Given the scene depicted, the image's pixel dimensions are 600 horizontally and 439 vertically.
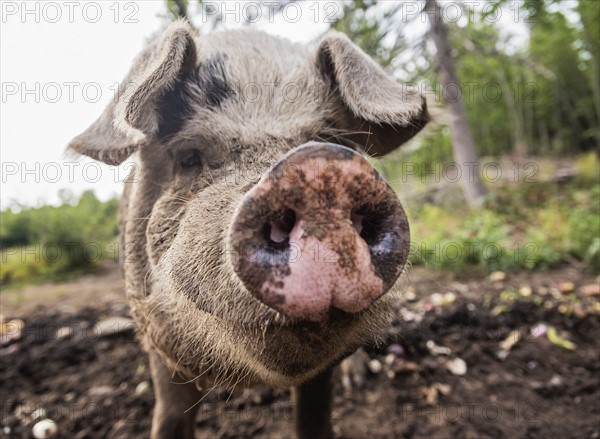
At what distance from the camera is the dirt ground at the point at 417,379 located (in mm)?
2971

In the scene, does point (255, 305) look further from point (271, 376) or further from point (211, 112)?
point (211, 112)

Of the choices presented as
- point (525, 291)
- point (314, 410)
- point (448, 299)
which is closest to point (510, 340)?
point (448, 299)

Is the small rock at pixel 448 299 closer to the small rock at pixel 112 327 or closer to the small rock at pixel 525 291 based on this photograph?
the small rock at pixel 525 291

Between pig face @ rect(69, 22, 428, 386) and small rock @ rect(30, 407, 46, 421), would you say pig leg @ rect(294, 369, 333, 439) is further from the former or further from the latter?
small rock @ rect(30, 407, 46, 421)

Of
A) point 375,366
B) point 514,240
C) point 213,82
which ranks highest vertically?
point 213,82

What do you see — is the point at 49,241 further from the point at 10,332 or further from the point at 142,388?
the point at 142,388

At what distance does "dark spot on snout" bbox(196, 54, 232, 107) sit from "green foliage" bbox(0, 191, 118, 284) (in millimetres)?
8907

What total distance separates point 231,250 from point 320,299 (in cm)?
29

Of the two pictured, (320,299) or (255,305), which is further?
(255,305)

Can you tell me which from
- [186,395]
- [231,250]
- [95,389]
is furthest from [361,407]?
[231,250]

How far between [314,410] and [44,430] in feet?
6.75

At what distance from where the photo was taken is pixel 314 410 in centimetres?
256

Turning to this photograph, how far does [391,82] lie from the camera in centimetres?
194

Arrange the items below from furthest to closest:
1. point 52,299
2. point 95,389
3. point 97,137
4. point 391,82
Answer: point 52,299, point 95,389, point 391,82, point 97,137
